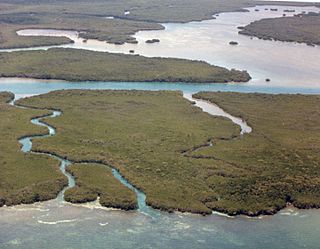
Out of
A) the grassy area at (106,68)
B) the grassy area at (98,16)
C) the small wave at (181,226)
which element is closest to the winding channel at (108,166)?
the small wave at (181,226)

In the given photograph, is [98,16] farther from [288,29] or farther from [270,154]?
[270,154]

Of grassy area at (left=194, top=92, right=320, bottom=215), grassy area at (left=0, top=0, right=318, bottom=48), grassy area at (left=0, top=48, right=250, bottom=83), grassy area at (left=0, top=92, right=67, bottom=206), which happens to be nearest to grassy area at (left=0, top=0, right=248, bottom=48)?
grassy area at (left=0, top=0, right=318, bottom=48)

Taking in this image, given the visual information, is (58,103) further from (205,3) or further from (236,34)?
(205,3)

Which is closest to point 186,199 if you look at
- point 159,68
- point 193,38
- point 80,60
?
point 159,68

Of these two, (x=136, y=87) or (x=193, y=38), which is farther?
(x=193, y=38)

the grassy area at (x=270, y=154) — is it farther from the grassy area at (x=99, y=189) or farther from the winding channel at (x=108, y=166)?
the grassy area at (x=99, y=189)

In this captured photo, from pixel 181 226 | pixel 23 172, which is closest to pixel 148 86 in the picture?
pixel 23 172

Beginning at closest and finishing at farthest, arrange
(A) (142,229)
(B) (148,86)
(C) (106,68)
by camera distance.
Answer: (A) (142,229)
(B) (148,86)
(C) (106,68)
